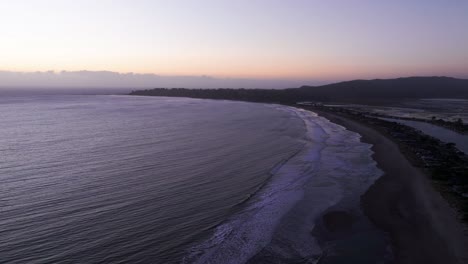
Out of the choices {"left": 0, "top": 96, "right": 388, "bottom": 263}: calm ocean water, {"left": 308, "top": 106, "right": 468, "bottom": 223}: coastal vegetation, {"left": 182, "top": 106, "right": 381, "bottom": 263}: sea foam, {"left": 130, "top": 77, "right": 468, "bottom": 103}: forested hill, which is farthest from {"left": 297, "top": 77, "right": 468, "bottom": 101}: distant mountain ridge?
{"left": 182, "top": 106, "right": 381, "bottom": 263}: sea foam

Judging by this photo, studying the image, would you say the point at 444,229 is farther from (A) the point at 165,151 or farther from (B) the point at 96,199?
(A) the point at 165,151

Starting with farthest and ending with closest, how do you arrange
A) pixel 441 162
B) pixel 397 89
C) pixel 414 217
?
pixel 397 89 < pixel 441 162 < pixel 414 217

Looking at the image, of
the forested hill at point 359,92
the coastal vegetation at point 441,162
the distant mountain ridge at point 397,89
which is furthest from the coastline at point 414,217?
the distant mountain ridge at point 397,89

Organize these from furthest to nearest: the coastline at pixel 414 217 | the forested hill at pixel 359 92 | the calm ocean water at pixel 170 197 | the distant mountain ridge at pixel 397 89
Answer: the distant mountain ridge at pixel 397 89
the forested hill at pixel 359 92
the calm ocean water at pixel 170 197
the coastline at pixel 414 217

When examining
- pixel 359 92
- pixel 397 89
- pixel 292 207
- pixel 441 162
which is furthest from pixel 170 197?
pixel 397 89

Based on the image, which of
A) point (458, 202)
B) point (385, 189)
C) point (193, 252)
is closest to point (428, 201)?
point (458, 202)

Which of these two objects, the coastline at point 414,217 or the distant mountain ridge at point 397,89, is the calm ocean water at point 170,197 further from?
the distant mountain ridge at point 397,89

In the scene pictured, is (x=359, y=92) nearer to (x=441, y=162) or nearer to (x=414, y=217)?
(x=441, y=162)
